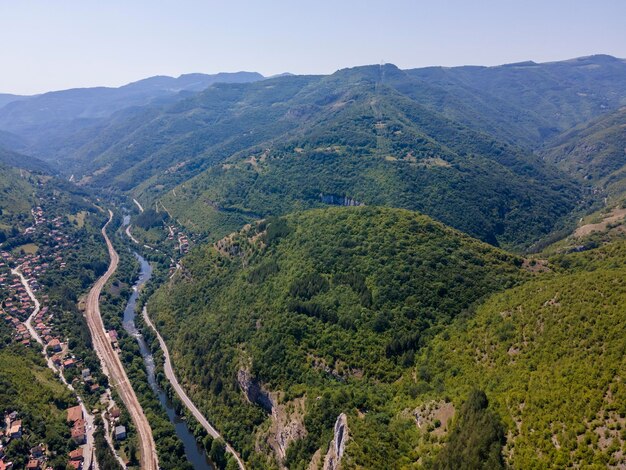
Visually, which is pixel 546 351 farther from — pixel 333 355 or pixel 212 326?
pixel 212 326

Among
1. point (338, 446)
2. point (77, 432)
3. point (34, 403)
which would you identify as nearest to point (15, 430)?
point (34, 403)

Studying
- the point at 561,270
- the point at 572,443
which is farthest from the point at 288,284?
the point at 572,443

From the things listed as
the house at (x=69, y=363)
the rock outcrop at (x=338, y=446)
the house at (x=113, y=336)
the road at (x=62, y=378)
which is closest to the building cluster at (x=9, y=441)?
the road at (x=62, y=378)


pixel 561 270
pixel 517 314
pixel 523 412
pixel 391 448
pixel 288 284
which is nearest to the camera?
pixel 523 412

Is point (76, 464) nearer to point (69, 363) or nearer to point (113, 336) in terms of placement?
point (69, 363)

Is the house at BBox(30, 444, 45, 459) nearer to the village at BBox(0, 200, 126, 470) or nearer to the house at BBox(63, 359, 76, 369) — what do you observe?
the village at BBox(0, 200, 126, 470)

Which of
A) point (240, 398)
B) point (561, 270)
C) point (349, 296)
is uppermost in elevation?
point (561, 270)

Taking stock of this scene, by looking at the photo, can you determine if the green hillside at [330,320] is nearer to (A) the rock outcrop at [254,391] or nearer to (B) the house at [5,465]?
(A) the rock outcrop at [254,391]
